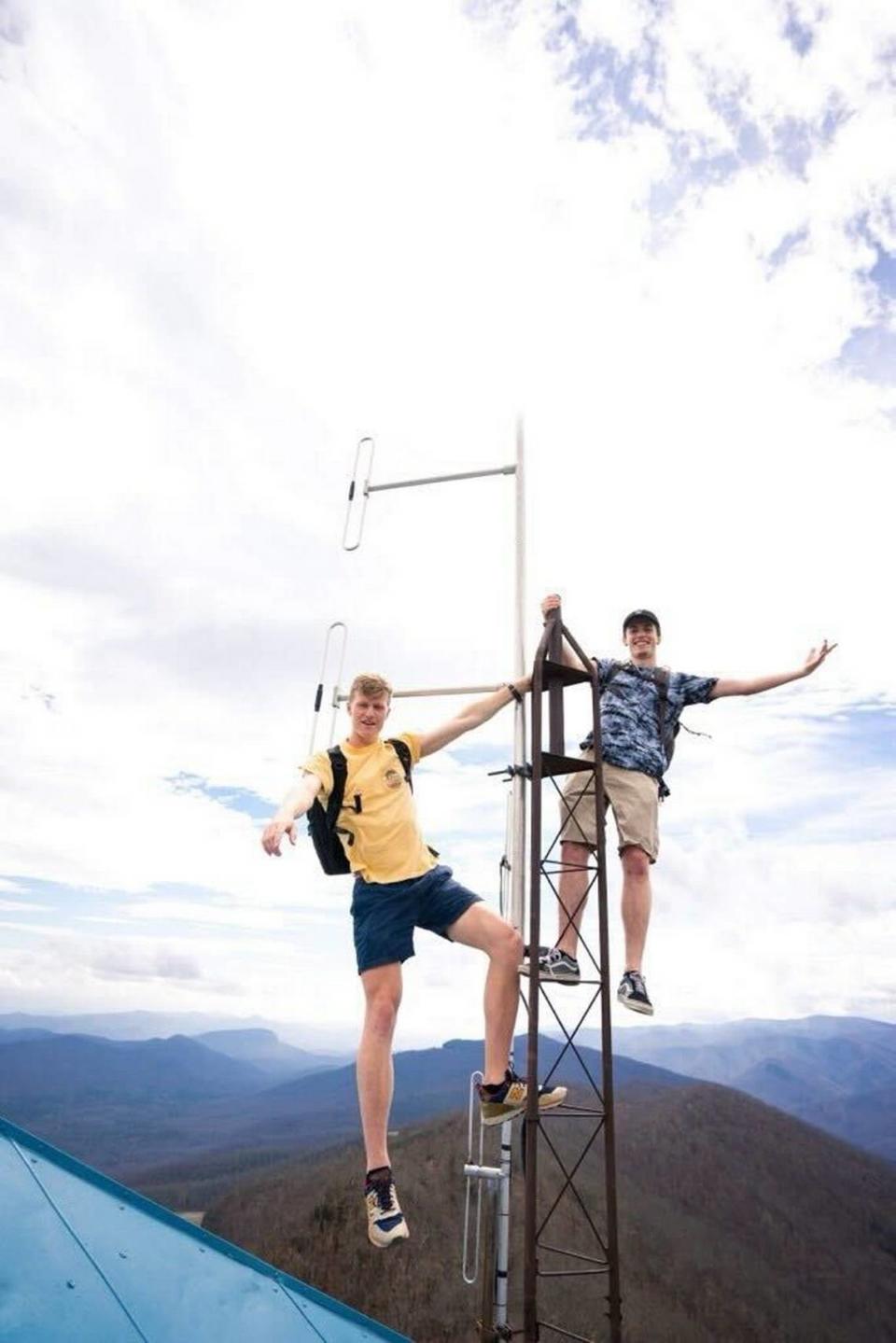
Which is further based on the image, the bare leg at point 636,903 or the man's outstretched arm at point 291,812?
the bare leg at point 636,903

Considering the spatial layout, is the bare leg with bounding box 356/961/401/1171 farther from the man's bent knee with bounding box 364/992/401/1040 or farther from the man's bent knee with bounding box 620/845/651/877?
the man's bent knee with bounding box 620/845/651/877

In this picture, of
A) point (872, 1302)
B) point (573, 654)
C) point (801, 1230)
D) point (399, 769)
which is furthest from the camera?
point (801, 1230)

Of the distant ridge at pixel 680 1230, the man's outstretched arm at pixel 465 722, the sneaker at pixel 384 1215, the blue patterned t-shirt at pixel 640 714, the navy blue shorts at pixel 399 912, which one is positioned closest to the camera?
the sneaker at pixel 384 1215

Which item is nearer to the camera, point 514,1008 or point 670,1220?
point 514,1008

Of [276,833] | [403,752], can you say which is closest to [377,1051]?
[276,833]

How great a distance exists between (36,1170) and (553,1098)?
2.82 m

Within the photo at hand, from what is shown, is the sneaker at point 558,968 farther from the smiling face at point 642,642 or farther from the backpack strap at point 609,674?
the smiling face at point 642,642

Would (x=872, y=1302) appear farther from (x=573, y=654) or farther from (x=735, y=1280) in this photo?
(x=573, y=654)

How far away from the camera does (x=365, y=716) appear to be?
4574mm

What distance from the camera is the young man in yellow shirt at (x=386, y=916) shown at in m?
3.99

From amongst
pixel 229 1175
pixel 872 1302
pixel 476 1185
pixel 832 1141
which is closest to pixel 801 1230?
pixel 872 1302

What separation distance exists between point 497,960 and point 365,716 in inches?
54.8

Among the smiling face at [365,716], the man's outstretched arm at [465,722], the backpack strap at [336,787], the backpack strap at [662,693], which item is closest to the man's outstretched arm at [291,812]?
the backpack strap at [336,787]

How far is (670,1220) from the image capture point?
380 ft
